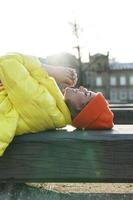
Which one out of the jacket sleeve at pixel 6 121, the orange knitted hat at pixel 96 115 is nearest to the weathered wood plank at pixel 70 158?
the jacket sleeve at pixel 6 121

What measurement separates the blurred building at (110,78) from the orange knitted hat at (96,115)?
61.3 metres

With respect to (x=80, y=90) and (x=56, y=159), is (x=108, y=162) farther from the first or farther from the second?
(x=80, y=90)

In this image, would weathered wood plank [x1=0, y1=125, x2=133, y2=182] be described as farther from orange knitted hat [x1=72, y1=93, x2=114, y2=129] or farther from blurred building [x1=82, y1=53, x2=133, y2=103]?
blurred building [x1=82, y1=53, x2=133, y2=103]

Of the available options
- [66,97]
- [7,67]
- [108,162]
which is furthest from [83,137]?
[7,67]

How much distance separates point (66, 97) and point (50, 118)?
Result: 0.25 meters

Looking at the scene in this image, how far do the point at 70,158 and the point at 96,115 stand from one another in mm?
454

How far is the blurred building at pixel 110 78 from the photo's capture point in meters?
67.2

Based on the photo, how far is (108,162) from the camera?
328cm

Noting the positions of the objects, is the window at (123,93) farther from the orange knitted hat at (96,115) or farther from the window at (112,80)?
the orange knitted hat at (96,115)

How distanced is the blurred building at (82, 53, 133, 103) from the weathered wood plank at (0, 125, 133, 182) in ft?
202

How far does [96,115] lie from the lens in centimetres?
361

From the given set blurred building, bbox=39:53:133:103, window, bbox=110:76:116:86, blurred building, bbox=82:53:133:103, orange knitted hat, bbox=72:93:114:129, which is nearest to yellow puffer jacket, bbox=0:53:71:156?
orange knitted hat, bbox=72:93:114:129

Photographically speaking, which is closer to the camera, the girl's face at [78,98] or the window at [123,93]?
the girl's face at [78,98]

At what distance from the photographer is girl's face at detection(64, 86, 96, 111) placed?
3.66 meters
